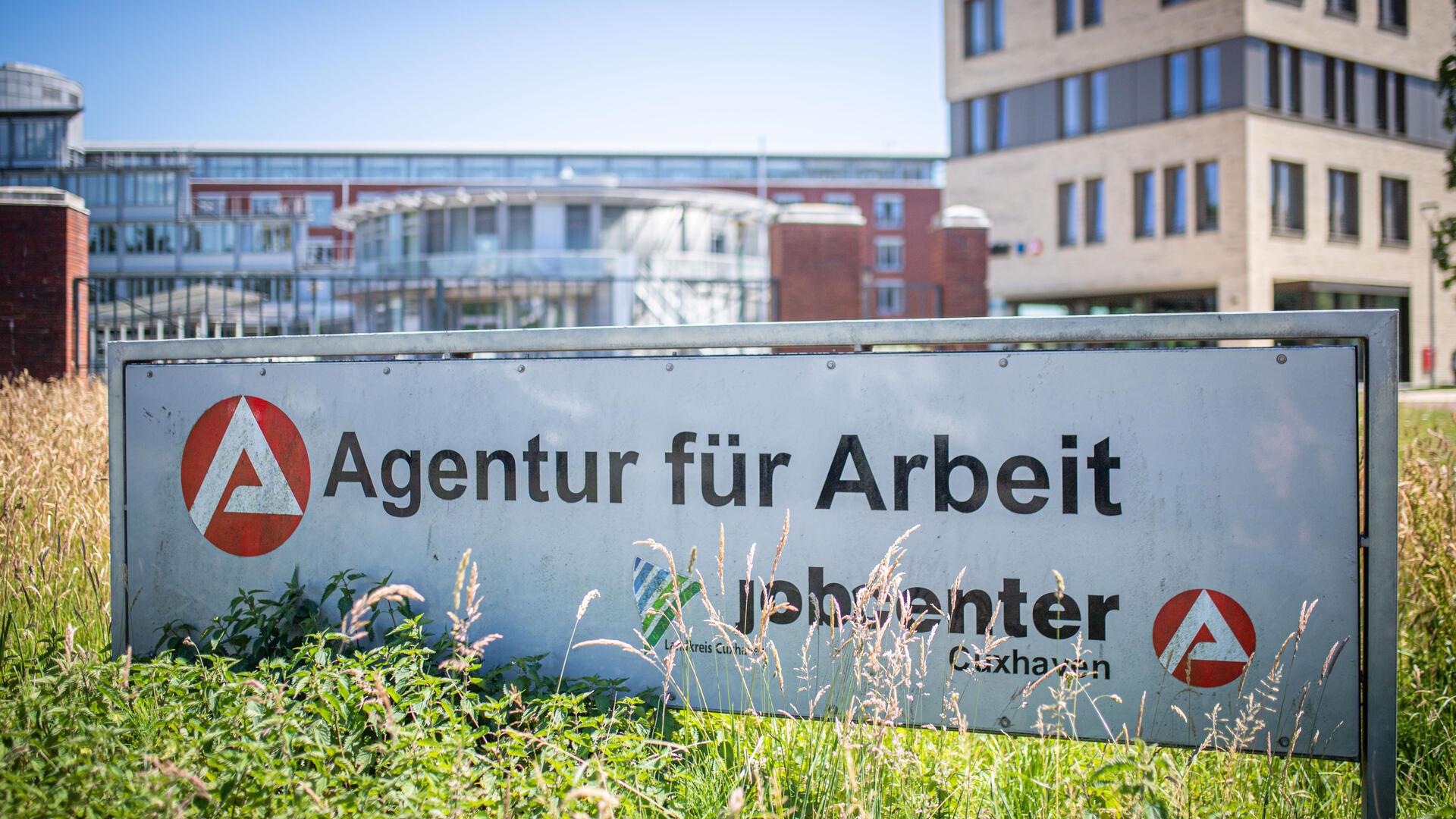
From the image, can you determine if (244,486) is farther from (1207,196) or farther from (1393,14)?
(1393,14)

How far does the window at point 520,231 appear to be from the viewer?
136 feet

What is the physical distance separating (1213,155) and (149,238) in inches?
2309

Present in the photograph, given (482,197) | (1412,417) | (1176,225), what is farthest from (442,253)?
(1412,417)

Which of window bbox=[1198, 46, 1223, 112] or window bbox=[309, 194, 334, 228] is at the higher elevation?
window bbox=[309, 194, 334, 228]

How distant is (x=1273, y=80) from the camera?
29.9 metres

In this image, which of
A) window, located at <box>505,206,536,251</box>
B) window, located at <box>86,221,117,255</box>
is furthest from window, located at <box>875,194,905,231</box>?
window, located at <box>86,221,117,255</box>

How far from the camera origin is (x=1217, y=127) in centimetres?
2958

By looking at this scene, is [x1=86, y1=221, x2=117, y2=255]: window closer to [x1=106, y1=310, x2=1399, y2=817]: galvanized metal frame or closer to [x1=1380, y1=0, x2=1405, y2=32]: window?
[x1=1380, y1=0, x2=1405, y2=32]: window

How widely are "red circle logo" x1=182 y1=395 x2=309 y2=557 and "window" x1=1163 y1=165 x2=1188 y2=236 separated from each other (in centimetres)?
3167

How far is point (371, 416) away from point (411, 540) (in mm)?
425

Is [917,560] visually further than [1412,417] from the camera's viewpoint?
No

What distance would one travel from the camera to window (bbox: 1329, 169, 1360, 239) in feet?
102

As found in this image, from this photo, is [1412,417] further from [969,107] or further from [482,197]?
[482,197]

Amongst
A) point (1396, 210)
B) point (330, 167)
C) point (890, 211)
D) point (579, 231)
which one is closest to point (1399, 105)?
point (1396, 210)
